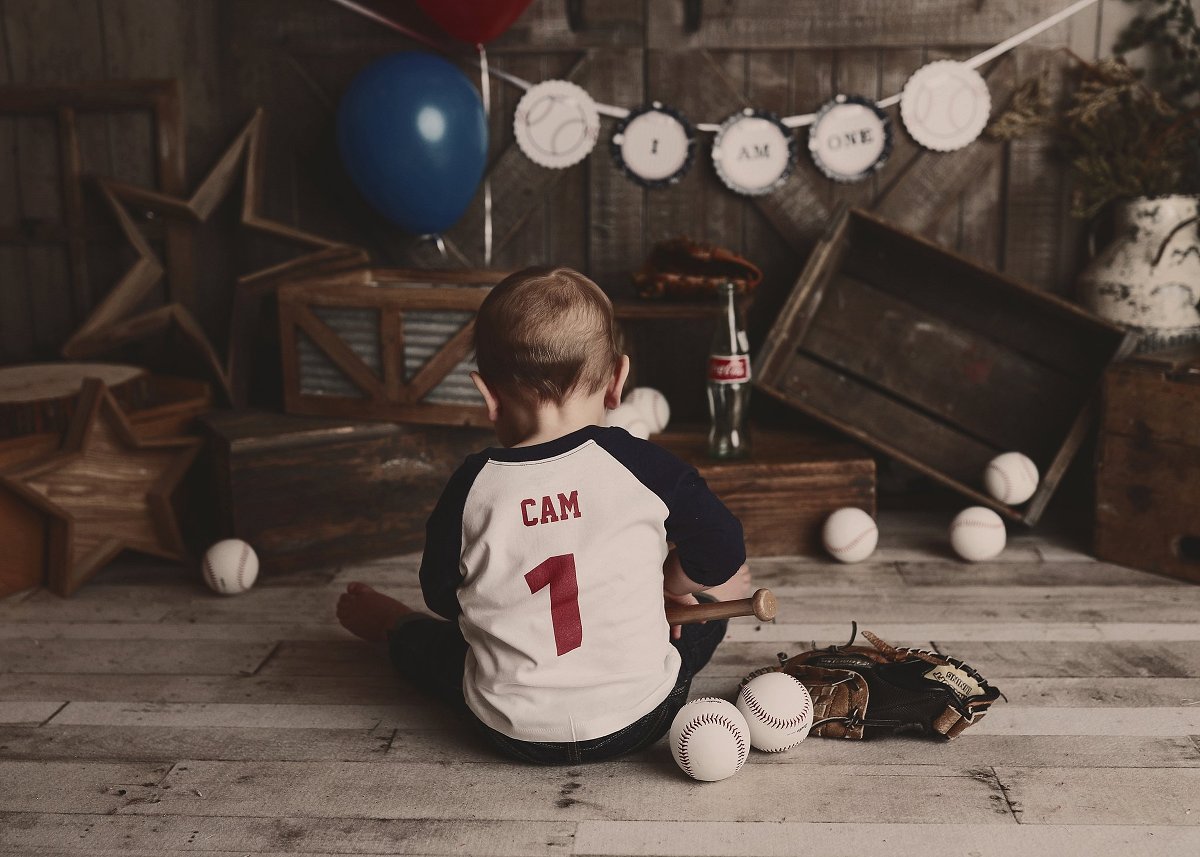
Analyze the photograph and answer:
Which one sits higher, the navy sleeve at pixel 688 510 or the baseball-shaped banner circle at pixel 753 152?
the baseball-shaped banner circle at pixel 753 152

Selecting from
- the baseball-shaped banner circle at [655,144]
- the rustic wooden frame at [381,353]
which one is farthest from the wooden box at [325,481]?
the baseball-shaped banner circle at [655,144]

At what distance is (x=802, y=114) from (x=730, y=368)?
43.3 inches

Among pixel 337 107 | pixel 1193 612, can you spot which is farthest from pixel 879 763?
pixel 337 107

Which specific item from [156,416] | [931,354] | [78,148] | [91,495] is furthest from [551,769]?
A: [78,148]

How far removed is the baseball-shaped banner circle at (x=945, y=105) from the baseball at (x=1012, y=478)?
111 cm

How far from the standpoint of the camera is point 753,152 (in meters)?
3.65

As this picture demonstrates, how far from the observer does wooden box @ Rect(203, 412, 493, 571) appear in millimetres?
2979

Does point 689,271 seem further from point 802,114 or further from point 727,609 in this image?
point 727,609

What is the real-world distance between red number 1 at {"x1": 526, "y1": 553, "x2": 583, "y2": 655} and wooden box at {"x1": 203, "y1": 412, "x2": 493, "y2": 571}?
Result: 1443 mm

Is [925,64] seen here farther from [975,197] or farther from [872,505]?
[872,505]

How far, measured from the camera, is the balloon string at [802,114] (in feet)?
11.5

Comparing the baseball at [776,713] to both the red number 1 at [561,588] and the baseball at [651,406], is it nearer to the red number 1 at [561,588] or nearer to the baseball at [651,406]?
the red number 1 at [561,588]

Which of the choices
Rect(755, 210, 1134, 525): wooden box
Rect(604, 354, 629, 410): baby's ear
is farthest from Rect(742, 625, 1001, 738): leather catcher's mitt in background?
Rect(755, 210, 1134, 525): wooden box

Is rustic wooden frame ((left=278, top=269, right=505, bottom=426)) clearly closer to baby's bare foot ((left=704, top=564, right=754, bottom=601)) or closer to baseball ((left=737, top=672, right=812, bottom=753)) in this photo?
baby's bare foot ((left=704, top=564, right=754, bottom=601))
